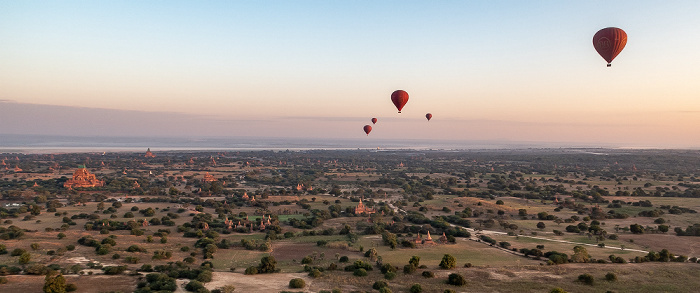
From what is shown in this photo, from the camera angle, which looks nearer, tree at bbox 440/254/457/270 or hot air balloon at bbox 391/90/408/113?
tree at bbox 440/254/457/270

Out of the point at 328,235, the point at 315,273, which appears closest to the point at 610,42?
the point at 315,273

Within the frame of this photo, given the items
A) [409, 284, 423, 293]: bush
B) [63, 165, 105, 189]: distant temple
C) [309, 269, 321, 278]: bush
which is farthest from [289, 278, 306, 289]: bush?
[63, 165, 105, 189]: distant temple

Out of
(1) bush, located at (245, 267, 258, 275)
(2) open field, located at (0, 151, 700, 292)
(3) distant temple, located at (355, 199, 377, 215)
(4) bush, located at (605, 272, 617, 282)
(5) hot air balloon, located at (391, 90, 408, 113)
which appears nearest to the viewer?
(4) bush, located at (605, 272, 617, 282)

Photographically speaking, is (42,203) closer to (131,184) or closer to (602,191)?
(131,184)

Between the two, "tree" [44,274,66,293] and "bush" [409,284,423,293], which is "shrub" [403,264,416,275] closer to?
"bush" [409,284,423,293]

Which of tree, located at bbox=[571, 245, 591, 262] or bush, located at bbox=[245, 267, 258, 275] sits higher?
tree, located at bbox=[571, 245, 591, 262]

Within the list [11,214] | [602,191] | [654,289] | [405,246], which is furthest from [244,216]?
[602,191]

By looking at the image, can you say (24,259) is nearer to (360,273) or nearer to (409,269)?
(360,273)
